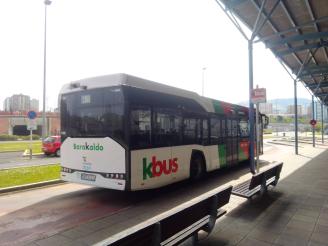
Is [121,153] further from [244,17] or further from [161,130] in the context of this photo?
[244,17]

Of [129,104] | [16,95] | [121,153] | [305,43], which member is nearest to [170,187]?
[121,153]

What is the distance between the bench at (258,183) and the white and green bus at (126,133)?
6.33ft

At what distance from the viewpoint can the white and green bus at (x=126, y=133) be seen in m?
6.62

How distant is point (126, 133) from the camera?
6547mm

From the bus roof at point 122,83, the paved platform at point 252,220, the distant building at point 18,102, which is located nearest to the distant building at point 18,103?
the distant building at point 18,102

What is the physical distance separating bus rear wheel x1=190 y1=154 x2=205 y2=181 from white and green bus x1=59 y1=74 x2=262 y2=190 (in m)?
0.07

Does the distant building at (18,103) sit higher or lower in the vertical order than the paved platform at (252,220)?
higher

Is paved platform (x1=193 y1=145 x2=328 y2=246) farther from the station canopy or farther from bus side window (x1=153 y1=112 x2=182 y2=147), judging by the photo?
the station canopy

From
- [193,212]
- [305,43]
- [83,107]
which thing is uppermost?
[305,43]

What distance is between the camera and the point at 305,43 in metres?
14.2

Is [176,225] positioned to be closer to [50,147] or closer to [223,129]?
[223,129]

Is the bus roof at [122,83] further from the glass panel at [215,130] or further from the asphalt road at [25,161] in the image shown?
the asphalt road at [25,161]

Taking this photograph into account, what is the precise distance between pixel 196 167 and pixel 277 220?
4.09 metres

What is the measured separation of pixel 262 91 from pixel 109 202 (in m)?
6.09
